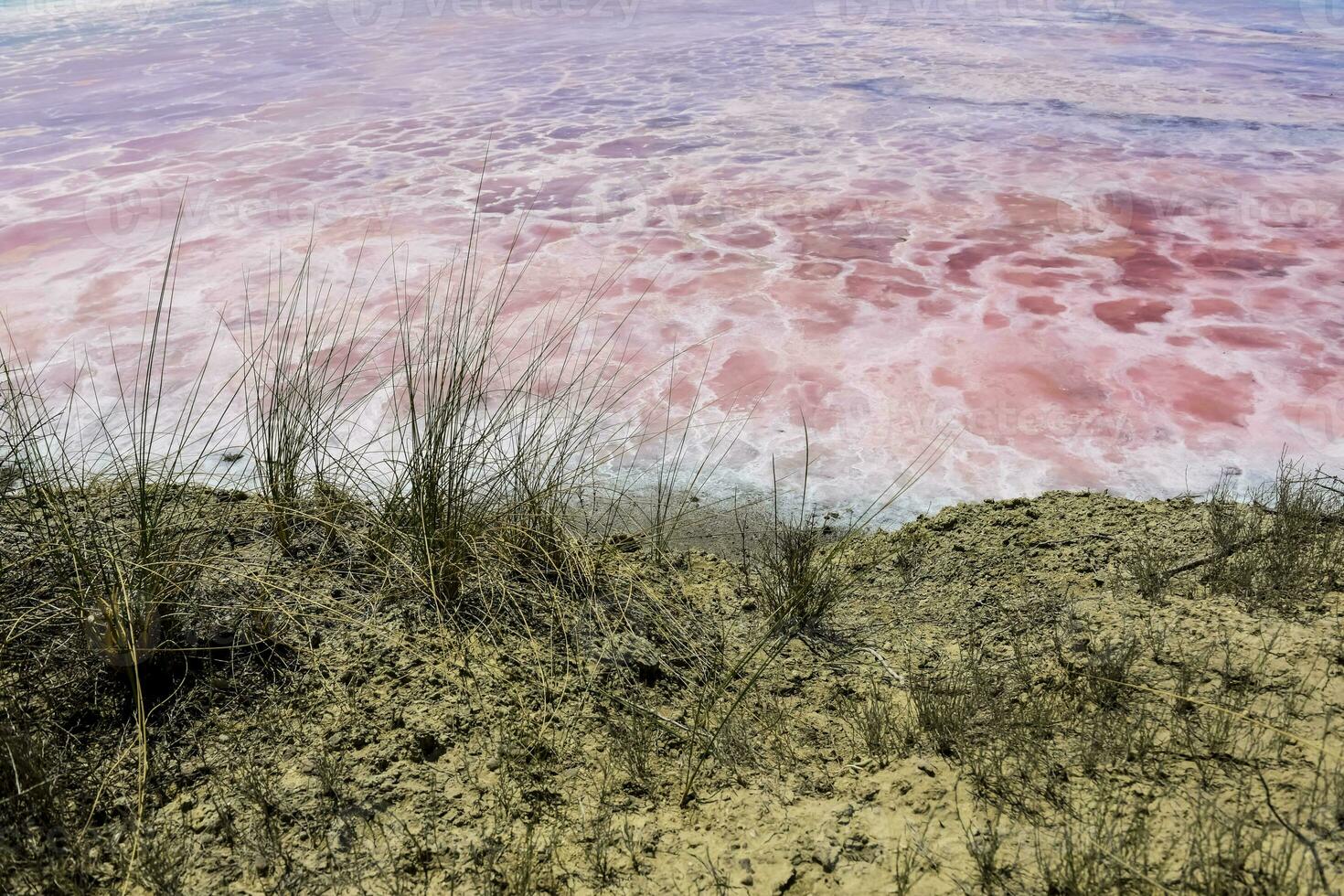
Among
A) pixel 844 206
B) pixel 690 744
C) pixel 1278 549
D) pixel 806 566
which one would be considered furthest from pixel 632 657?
pixel 844 206

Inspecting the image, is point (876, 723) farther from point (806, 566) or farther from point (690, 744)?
point (806, 566)

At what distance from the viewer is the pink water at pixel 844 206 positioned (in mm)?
3664

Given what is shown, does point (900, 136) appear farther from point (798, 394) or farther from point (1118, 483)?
point (1118, 483)

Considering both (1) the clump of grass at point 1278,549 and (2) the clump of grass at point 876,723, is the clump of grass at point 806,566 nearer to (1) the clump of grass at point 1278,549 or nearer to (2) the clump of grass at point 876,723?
(2) the clump of grass at point 876,723

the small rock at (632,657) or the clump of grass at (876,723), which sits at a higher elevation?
the small rock at (632,657)

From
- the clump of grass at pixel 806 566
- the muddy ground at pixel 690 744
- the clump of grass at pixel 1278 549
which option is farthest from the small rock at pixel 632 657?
the clump of grass at pixel 1278 549

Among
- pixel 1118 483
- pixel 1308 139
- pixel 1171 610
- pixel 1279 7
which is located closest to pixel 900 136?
pixel 1308 139

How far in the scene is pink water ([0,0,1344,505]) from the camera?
12.0 feet

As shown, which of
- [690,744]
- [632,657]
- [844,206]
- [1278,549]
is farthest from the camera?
[844,206]

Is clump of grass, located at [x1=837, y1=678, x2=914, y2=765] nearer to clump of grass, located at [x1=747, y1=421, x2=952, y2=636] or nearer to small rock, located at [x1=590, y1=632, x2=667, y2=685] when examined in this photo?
clump of grass, located at [x1=747, y1=421, x2=952, y2=636]

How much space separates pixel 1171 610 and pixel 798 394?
1.79 meters

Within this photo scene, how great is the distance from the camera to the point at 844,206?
5688 millimetres

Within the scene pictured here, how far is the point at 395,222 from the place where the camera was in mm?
5473

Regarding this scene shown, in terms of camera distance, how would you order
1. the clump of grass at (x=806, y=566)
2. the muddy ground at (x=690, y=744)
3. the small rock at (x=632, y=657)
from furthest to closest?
the clump of grass at (x=806, y=566) < the small rock at (x=632, y=657) < the muddy ground at (x=690, y=744)
